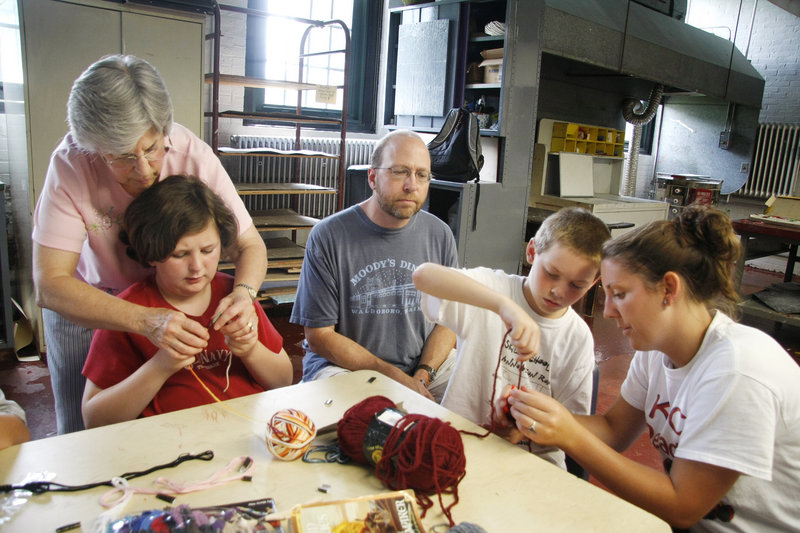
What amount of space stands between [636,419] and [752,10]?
9197mm

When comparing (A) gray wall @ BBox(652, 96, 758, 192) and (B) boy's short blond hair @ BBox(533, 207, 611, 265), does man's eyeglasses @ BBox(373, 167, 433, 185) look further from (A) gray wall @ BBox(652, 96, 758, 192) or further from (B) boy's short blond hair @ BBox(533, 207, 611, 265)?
(A) gray wall @ BBox(652, 96, 758, 192)

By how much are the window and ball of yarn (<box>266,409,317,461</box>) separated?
14.5ft

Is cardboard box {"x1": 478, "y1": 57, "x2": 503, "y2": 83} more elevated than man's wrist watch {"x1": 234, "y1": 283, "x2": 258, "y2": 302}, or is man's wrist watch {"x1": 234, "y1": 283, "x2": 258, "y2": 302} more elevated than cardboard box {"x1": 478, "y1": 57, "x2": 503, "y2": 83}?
cardboard box {"x1": 478, "y1": 57, "x2": 503, "y2": 83}

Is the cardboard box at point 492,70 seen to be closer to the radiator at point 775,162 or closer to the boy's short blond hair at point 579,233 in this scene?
the boy's short blond hair at point 579,233

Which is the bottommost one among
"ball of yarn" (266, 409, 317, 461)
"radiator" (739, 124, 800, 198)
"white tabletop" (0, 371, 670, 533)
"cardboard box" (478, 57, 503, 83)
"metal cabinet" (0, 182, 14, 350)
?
"metal cabinet" (0, 182, 14, 350)

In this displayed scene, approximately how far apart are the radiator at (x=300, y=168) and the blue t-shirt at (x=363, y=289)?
270cm


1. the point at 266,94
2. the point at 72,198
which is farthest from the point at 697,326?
the point at 266,94

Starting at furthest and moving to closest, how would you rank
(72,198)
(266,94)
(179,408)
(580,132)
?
(580,132) < (266,94) < (72,198) < (179,408)

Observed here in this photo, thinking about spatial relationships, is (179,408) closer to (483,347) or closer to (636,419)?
(483,347)

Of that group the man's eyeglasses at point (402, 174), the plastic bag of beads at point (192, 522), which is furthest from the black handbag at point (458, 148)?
the plastic bag of beads at point (192, 522)

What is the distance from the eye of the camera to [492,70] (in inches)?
197

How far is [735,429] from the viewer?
3.77ft

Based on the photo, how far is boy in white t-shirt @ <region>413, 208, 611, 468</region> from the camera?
1595 mm

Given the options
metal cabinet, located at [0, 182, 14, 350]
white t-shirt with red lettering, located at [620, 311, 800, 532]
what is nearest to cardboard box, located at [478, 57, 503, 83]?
metal cabinet, located at [0, 182, 14, 350]
